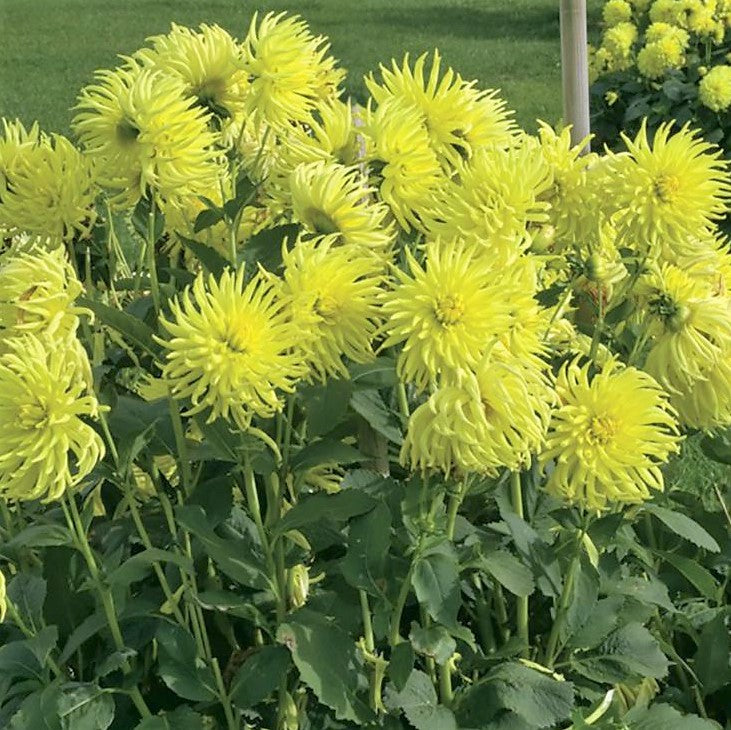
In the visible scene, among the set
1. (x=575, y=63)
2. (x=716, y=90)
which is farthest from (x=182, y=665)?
(x=716, y=90)

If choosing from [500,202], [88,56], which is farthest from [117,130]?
[88,56]

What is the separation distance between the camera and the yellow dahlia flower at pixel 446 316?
4.03 ft

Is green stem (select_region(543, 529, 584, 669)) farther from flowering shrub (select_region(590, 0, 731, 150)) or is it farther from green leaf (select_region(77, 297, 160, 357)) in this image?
flowering shrub (select_region(590, 0, 731, 150))

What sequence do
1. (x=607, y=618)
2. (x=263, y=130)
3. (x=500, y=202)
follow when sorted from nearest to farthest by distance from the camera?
(x=500, y=202) < (x=607, y=618) < (x=263, y=130)

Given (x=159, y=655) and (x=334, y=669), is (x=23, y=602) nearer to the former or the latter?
(x=159, y=655)

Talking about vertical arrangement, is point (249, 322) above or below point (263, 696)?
above

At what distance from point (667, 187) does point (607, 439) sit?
306 millimetres

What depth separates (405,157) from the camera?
1.43 meters

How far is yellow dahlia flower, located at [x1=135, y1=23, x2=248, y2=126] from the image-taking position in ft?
4.95

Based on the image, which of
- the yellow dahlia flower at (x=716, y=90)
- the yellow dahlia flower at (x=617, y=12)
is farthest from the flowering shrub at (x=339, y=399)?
the yellow dahlia flower at (x=617, y=12)

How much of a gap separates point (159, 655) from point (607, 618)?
1.72 ft

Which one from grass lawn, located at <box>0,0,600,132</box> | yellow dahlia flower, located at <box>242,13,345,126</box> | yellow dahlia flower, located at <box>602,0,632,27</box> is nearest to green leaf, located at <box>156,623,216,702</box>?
yellow dahlia flower, located at <box>242,13,345,126</box>

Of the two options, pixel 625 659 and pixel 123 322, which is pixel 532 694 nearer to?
pixel 625 659

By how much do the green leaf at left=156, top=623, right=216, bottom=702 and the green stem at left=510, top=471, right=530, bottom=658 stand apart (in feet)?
1.21
